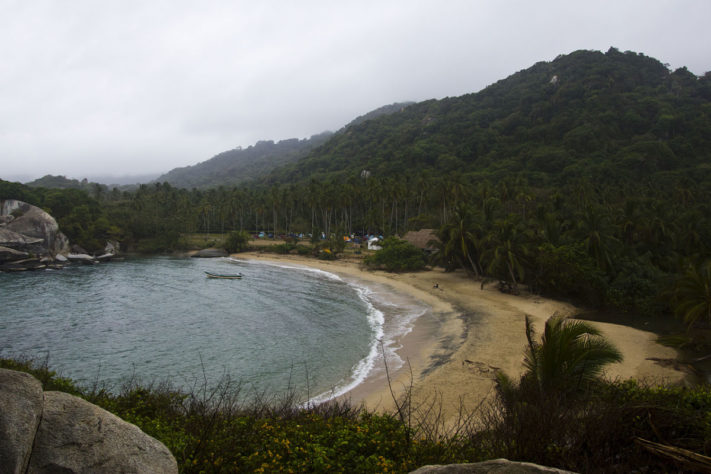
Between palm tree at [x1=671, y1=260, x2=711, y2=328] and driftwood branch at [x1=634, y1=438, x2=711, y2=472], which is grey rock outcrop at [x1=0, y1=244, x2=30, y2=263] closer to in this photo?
driftwood branch at [x1=634, y1=438, x2=711, y2=472]

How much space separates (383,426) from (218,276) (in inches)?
1850

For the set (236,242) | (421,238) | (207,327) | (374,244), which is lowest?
(207,327)

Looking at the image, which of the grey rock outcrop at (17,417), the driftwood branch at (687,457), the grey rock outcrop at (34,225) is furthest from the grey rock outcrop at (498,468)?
the grey rock outcrop at (34,225)

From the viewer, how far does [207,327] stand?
95.0 feet

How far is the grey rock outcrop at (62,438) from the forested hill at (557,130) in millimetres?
80770

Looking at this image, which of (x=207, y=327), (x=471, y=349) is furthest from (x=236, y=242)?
(x=471, y=349)

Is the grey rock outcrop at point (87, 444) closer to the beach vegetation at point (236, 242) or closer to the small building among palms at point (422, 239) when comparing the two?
the small building among palms at point (422, 239)

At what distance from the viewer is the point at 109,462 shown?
4.41 meters

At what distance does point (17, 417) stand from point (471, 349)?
20627 millimetres

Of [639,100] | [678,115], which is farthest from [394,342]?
[639,100]

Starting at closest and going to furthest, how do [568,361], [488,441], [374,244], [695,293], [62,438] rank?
[62,438]
[488,441]
[568,361]
[695,293]
[374,244]

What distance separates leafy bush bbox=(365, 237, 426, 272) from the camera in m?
49.9

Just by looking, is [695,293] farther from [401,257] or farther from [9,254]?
[9,254]

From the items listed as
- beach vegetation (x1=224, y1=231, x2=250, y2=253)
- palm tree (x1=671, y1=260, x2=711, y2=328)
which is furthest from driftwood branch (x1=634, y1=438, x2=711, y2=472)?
beach vegetation (x1=224, y1=231, x2=250, y2=253)
